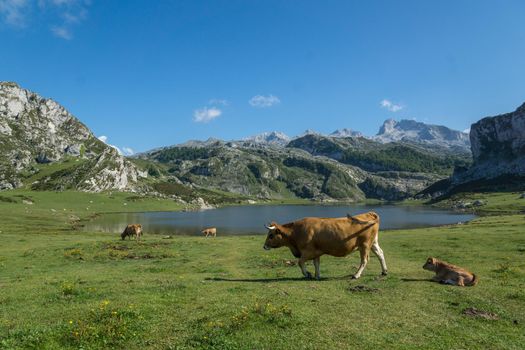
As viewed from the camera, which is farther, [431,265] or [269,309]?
[431,265]

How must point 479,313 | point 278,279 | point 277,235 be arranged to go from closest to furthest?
point 479,313, point 278,279, point 277,235

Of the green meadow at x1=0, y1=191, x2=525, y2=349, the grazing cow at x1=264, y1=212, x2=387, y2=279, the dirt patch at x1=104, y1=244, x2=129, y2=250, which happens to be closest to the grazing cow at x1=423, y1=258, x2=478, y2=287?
the green meadow at x1=0, y1=191, x2=525, y2=349

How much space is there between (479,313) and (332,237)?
810 centimetres

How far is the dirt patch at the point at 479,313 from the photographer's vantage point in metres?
14.5

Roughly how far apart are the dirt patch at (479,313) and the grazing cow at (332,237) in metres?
6.85

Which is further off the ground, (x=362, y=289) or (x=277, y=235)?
(x=277, y=235)

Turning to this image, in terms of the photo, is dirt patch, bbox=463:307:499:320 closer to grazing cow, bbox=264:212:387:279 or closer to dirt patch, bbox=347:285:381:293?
dirt patch, bbox=347:285:381:293

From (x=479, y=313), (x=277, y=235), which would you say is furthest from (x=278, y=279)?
(x=479, y=313)

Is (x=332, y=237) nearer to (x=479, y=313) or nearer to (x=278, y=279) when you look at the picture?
(x=278, y=279)

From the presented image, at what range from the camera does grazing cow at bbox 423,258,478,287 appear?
19.8 metres

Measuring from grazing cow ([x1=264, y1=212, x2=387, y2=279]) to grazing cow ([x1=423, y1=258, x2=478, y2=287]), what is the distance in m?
2.90

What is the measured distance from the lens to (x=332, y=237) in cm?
2136

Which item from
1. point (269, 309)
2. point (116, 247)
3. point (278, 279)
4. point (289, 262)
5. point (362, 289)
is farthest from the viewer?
point (116, 247)

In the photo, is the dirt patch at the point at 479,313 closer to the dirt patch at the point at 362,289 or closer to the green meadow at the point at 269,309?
the green meadow at the point at 269,309
